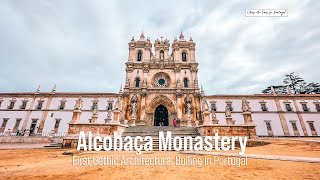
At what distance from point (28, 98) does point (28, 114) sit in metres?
3.30

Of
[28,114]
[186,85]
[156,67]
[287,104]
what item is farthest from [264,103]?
[28,114]

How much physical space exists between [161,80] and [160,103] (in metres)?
4.28

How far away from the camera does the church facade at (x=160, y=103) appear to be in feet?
77.2

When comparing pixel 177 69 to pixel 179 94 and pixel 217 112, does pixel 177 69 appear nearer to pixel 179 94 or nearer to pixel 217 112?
pixel 179 94

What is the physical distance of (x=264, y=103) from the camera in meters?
28.8

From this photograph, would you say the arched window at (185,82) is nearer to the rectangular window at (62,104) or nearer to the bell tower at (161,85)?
the bell tower at (161,85)

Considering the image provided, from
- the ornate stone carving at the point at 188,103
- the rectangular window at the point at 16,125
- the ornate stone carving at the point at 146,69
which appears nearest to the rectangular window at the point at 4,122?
the rectangular window at the point at 16,125

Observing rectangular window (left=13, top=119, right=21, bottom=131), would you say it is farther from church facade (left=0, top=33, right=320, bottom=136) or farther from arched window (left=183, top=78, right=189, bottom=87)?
arched window (left=183, top=78, right=189, bottom=87)

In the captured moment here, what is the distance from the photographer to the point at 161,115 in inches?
950

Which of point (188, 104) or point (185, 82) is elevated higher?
point (185, 82)

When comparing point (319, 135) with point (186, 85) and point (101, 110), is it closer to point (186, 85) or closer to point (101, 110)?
point (186, 85)

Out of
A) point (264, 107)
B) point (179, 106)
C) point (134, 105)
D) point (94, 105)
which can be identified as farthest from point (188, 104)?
point (94, 105)

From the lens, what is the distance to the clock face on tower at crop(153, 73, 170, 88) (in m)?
25.7

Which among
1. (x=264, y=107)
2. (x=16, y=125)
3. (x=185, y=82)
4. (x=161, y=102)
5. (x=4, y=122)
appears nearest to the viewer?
(x=161, y=102)
